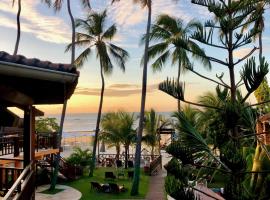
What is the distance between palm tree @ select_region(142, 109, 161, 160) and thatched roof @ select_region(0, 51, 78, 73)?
24.2m

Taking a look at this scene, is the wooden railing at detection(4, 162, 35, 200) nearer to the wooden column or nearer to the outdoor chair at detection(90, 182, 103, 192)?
the wooden column

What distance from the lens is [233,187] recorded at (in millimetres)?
4703

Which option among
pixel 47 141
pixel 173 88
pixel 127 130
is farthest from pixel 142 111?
pixel 173 88

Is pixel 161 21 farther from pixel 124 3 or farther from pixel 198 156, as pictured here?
pixel 198 156

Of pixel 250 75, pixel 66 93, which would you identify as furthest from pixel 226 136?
pixel 66 93

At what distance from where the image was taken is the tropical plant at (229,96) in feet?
15.2

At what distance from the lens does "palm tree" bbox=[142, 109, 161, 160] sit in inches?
1097

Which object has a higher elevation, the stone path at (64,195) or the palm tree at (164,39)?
the palm tree at (164,39)

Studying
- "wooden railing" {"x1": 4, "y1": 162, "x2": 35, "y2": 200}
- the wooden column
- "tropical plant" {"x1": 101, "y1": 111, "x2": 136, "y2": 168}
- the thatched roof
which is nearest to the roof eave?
the thatched roof

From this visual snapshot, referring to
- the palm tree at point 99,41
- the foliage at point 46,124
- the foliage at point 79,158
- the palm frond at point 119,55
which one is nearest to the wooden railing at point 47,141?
the foliage at point 79,158

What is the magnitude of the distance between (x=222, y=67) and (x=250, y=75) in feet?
2.92

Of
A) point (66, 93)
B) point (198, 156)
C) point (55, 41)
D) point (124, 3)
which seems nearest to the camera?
point (66, 93)

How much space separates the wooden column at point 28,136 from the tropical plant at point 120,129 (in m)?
20.0

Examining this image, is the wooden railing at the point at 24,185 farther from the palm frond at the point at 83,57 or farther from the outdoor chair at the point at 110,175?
the palm frond at the point at 83,57
